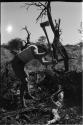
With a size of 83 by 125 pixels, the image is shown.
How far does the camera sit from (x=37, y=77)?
8.51m

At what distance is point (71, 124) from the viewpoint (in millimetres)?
4449

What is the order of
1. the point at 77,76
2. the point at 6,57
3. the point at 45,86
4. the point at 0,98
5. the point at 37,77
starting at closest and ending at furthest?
the point at 0,98, the point at 77,76, the point at 45,86, the point at 37,77, the point at 6,57

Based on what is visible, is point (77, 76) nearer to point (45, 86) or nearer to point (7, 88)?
point (45, 86)

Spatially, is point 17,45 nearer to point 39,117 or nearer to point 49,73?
point 49,73

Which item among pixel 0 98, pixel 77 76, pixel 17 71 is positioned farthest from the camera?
pixel 77 76

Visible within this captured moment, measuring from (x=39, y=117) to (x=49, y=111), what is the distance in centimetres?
33

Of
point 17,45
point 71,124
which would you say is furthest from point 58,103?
point 17,45

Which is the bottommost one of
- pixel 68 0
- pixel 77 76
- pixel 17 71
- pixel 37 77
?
pixel 37 77

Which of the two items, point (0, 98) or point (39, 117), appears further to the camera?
point (0, 98)

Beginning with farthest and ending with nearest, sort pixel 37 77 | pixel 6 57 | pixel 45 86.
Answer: pixel 6 57
pixel 37 77
pixel 45 86

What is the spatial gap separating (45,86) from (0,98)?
Answer: 169 centimetres

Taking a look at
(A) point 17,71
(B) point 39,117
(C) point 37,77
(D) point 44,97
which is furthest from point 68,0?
(C) point 37,77

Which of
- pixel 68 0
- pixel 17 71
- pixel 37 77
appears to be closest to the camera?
pixel 68 0

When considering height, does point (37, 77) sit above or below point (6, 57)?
above
